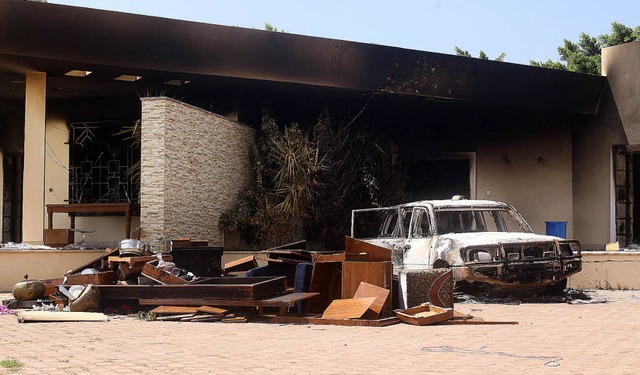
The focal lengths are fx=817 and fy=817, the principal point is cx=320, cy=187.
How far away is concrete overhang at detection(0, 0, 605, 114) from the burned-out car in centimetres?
469

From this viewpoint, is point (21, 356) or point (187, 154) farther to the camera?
point (187, 154)

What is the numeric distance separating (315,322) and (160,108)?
678cm

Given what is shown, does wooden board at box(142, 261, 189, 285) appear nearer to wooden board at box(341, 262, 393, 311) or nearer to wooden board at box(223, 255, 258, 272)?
wooden board at box(223, 255, 258, 272)

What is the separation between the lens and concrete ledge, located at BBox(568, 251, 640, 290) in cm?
1605

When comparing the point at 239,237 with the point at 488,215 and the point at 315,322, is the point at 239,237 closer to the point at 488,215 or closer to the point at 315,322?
the point at 488,215

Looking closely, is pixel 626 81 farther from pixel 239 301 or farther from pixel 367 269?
pixel 239 301

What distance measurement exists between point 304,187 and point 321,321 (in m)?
8.11

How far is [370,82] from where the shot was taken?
18.3m

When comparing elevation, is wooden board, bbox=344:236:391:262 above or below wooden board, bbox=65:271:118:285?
above

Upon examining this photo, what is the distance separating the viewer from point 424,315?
33.8 feet

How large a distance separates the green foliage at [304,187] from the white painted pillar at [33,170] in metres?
3.94

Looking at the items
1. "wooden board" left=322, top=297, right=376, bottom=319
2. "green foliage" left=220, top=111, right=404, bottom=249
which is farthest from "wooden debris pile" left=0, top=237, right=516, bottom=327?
"green foliage" left=220, top=111, right=404, bottom=249

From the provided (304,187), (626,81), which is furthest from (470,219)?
(626,81)

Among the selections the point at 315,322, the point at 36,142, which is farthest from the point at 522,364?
the point at 36,142
